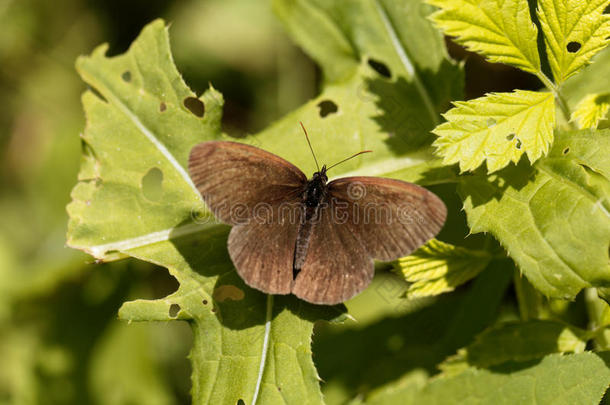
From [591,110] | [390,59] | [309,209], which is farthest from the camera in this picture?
[390,59]

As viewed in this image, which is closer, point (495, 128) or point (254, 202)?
point (495, 128)

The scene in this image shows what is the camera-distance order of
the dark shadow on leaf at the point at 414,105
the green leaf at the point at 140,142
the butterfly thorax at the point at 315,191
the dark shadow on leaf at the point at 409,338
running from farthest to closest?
the dark shadow on leaf at the point at 409,338, the dark shadow on leaf at the point at 414,105, the green leaf at the point at 140,142, the butterfly thorax at the point at 315,191

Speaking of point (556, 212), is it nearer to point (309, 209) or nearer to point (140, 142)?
point (309, 209)

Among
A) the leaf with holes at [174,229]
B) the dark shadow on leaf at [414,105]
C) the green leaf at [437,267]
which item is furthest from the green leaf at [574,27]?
the leaf with holes at [174,229]

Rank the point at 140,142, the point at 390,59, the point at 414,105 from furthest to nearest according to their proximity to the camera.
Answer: the point at 390,59 < the point at 414,105 < the point at 140,142

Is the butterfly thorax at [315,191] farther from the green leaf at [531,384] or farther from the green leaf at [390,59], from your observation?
the green leaf at [531,384]

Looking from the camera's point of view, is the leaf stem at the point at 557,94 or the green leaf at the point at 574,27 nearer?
the green leaf at the point at 574,27

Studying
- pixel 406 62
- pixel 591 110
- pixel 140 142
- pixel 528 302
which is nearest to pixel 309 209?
pixel 140 142

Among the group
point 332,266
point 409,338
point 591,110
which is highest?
point 591,110
